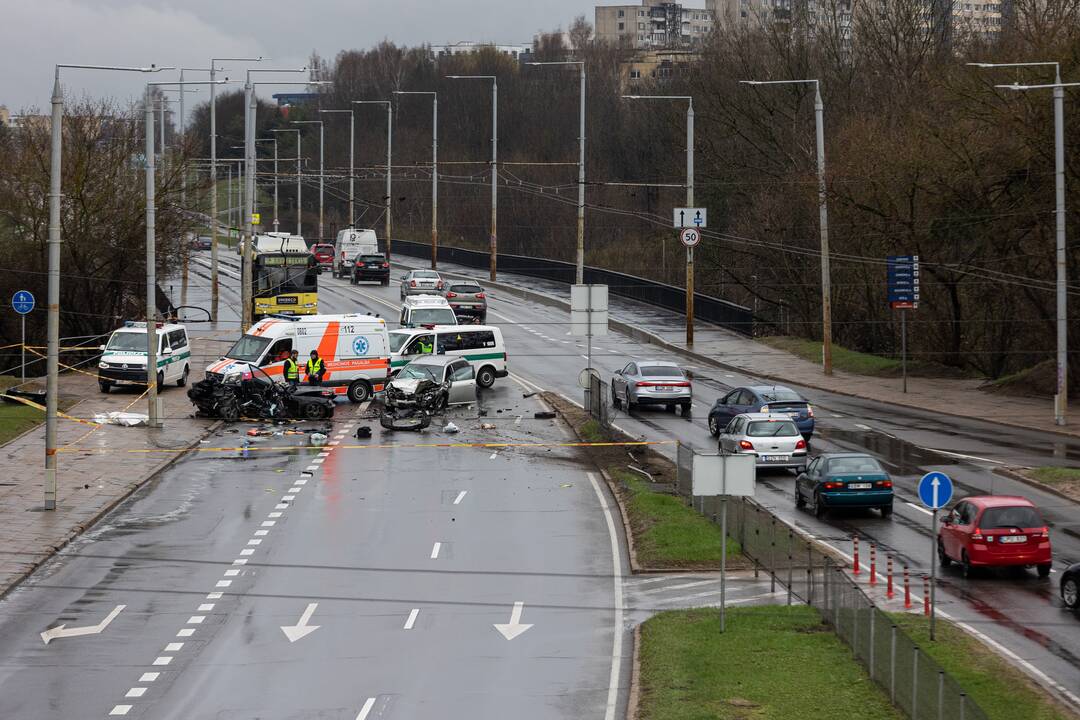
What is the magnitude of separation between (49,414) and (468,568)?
984cm

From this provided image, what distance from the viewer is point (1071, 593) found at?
70.8 feet

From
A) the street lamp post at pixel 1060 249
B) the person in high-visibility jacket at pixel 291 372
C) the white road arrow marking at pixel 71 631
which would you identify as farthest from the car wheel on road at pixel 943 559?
the person in high-visibility jacket at pixel 291 372

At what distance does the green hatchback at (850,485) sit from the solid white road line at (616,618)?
4204 mm

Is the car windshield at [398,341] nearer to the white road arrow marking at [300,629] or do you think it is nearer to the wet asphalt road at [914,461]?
the wet asphalt road at [914,461]

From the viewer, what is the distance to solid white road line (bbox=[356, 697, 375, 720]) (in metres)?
17.3

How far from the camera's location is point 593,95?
468 ft

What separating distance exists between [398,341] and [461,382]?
5.27m

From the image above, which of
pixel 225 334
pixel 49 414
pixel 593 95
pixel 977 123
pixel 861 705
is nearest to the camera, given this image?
pixel 861 705

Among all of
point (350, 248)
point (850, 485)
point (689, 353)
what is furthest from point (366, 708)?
point (350, 248)

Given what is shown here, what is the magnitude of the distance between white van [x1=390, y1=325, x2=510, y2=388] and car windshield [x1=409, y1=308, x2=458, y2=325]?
5803 mm

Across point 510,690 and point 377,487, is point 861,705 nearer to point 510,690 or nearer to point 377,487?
point 510,690

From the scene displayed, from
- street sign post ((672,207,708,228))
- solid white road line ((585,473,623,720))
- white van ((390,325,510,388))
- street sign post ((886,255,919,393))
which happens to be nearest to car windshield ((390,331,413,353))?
white van ((390,325,510,388))

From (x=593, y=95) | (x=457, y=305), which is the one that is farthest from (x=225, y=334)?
(x=593, y=95)

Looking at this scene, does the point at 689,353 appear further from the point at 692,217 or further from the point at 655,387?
the point at 655,387
